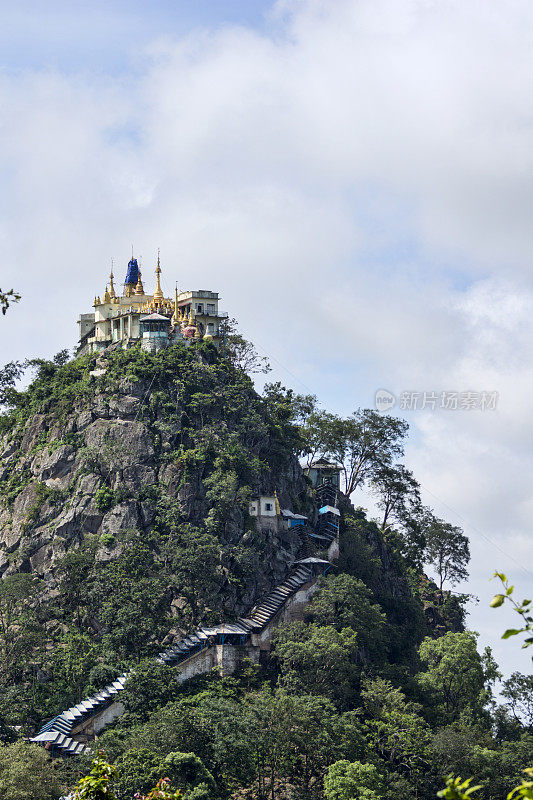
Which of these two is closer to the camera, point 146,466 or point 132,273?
point 146,466

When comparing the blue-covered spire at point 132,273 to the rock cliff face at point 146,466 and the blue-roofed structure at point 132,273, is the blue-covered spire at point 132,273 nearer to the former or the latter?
the blue-roofed structure at point 132,273

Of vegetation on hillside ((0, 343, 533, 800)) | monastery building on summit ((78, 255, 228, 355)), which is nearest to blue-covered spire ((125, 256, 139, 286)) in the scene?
monastery building on summit ((78, 255, 228, 355))

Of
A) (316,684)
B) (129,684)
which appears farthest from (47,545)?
(316,684)

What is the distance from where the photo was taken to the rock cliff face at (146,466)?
61.8 m

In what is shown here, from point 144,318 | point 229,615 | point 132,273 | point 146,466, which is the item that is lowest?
point 229,615

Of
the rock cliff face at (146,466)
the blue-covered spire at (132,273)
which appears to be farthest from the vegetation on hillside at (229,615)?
the blue-covered spire at (132,273)

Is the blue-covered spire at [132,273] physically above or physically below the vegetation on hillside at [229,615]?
above

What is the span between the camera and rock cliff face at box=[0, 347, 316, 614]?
61.8 meters

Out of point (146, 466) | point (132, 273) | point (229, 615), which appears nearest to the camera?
point (229, 615)

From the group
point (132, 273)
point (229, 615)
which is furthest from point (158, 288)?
point (229, 615)

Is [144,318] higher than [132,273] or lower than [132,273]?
lower

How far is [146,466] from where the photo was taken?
64188mm

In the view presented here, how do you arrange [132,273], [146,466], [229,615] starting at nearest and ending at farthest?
[229,615], [146,466], [132,273]

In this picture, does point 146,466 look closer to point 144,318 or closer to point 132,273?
point 144,318
